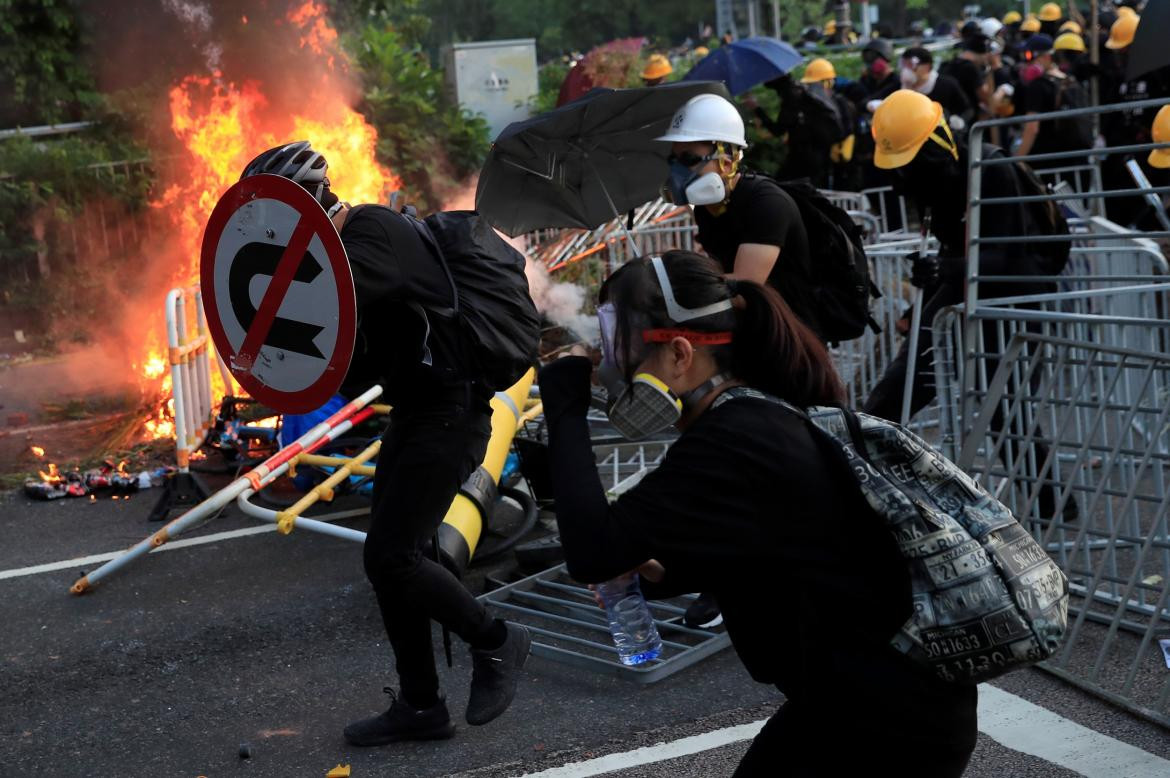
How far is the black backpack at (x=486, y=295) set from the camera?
4055mm

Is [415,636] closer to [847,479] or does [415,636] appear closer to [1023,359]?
[847,479]

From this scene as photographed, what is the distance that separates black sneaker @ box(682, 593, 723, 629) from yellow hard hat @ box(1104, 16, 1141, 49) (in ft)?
38.4

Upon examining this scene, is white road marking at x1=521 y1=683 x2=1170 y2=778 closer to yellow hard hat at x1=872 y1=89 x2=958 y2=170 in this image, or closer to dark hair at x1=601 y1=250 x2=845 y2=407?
dark hair at x1=601 y1=250 x2=845 y2=407

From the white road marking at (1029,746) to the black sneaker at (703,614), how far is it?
2.64 ft

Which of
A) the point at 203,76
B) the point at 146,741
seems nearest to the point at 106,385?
the point at 203,76

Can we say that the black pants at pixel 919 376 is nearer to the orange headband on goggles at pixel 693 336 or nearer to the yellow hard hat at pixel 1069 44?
the orange headband on goggles at pixel 693 336

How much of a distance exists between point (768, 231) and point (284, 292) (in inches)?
79.7

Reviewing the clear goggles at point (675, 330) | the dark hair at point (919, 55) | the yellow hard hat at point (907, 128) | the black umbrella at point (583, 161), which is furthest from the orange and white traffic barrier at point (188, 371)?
the dark hair at point (919, 55)

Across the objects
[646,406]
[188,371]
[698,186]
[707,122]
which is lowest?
[188,371]

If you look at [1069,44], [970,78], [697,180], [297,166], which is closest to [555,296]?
[697,180]

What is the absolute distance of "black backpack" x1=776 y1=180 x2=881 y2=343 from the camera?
5.25m

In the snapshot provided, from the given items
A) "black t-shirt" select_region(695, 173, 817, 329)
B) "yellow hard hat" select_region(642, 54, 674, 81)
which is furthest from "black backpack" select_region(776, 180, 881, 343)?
"yellow hard hat" select_region(642, 54, 674, 81)

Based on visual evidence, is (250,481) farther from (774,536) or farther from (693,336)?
(774,536)

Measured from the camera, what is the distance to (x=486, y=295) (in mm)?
4102
